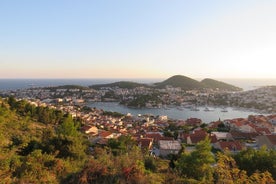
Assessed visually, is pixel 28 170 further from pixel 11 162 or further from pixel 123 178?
pixel 123 178

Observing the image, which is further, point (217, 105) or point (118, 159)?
point (217, 105)

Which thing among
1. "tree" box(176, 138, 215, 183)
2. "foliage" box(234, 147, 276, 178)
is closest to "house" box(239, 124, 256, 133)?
"foliage" box(234, 147, 276, 178)

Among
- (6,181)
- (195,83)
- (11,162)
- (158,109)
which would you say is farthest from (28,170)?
(195,83)

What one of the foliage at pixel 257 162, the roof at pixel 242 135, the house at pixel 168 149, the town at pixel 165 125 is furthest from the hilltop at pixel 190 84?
the foliage at pixel 257 162

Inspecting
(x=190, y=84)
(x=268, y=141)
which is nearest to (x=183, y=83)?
(x=190, y=84)

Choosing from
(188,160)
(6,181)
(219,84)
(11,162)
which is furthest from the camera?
(219,84)

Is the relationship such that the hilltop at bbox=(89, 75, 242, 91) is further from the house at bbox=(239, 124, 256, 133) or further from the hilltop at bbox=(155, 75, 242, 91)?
the house at bbox=(239, 124, 256, 133)

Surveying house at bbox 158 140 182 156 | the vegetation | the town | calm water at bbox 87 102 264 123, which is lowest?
calm water at bbox 87 102 264 123

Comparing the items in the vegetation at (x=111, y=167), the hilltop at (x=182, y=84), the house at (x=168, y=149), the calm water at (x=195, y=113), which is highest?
the vegetation at (x=111, y=167)

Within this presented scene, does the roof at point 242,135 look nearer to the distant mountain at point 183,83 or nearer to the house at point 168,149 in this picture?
the house at point 168,149

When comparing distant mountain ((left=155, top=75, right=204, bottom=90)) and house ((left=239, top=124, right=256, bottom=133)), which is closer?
house ((left=239, top=124, right=256, bottom=133))

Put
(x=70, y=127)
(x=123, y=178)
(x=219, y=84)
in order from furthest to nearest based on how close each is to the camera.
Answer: (x=219, y=84)
(x=70, y=127)
(x=123, y=178)
